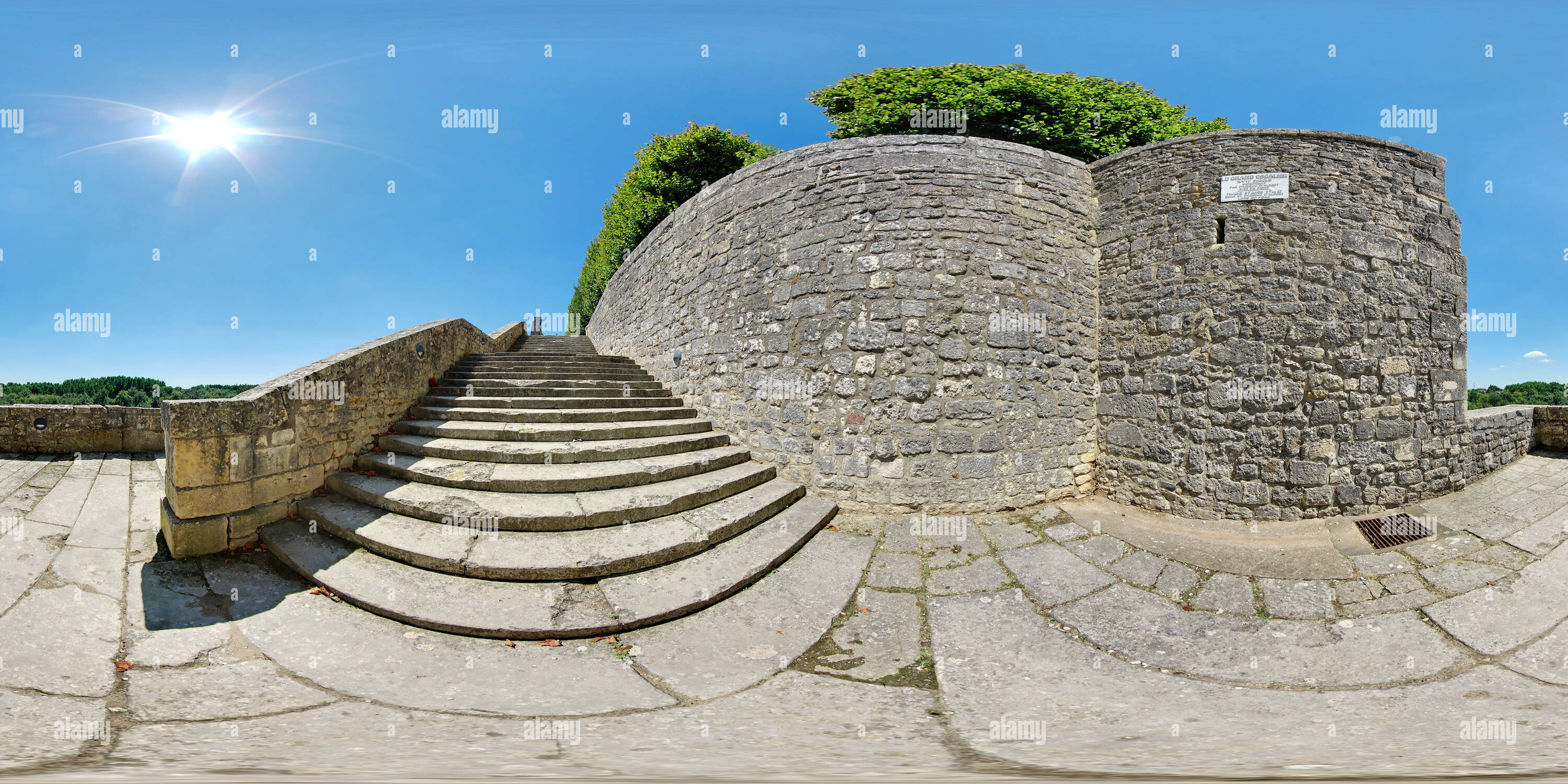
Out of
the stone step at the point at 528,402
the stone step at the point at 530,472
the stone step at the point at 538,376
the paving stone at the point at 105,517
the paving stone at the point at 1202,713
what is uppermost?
the stone step at the point at 538,376

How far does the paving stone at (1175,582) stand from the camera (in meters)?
4.04

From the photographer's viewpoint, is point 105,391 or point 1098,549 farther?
point 105,391

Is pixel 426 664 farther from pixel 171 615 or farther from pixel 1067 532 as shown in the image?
pixel 1067 532

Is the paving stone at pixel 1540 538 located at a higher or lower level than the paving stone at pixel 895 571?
higher

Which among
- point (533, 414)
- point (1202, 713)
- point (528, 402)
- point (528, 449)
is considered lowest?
point (1202, 713)

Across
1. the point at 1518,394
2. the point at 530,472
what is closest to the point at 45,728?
the point at 530,472

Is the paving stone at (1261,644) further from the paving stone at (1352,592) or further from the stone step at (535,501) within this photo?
the stone step at (535,501)

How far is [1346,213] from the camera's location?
5152 millimetres

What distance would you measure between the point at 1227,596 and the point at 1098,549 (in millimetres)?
898

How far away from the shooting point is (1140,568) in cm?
434

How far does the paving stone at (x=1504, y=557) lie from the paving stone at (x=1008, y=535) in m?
3.25

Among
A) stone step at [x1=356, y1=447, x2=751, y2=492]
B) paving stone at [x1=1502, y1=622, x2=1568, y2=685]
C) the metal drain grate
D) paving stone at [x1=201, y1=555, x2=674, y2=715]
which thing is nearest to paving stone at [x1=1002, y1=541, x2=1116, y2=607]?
paving stone at [x1=1502, y1=622, x2=1568, y2=685]

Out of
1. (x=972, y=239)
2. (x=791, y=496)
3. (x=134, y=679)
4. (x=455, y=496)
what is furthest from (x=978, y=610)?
(x=134, y=679)

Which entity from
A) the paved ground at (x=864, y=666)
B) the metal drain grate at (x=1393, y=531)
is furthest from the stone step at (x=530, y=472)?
the metal drain grate at (x=1393, y=531)
